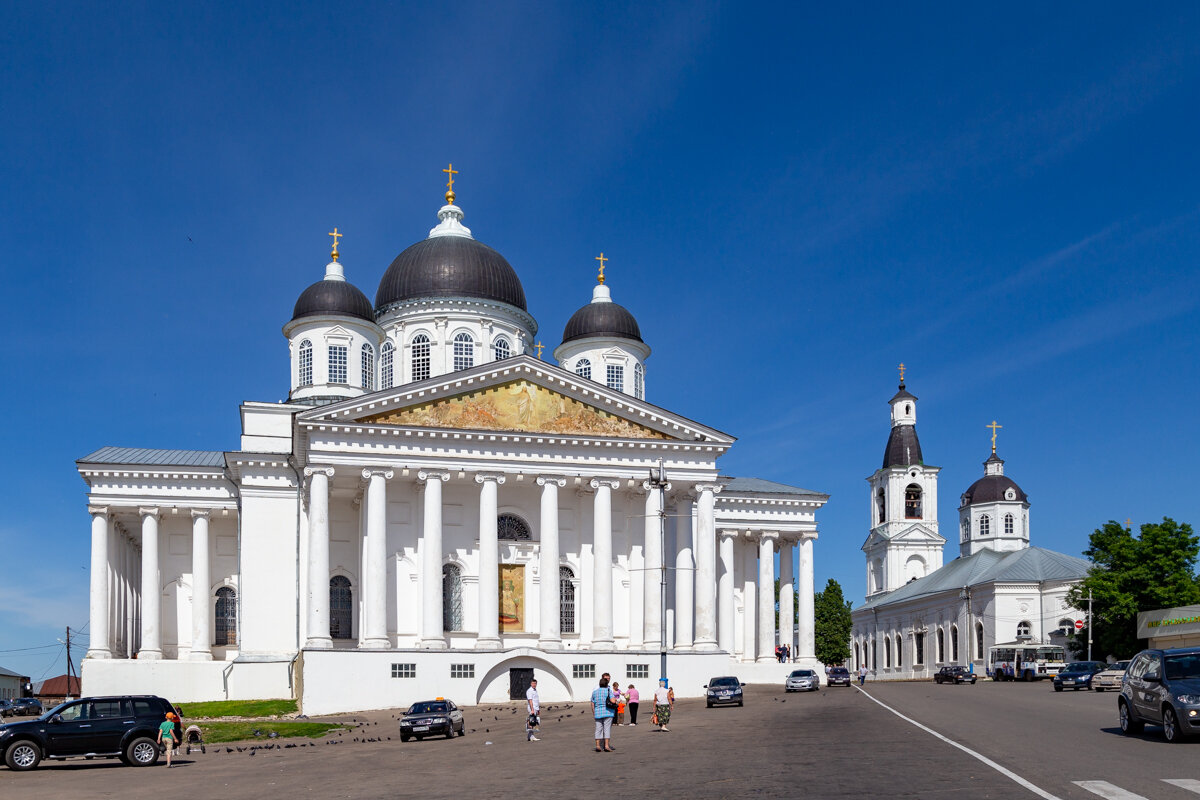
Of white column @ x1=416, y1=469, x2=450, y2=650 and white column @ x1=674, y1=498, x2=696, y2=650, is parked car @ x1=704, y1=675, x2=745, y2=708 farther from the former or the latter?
white column @ x1=416, y1=469, x2=450, y2=650

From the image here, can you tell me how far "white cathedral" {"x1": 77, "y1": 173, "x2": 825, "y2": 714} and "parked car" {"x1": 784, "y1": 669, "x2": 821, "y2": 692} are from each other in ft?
14.1

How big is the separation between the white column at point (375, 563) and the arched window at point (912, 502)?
291ft

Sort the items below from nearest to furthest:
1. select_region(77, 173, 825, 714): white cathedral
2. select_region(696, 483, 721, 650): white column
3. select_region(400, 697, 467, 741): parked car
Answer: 1. select_region(400, 697, 467, 741): parked car
2. select_region(77, 173, 825, 714): white cathedral
3. select_region(696, 483, 721, 650): white column

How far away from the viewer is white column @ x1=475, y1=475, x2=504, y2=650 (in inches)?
1884

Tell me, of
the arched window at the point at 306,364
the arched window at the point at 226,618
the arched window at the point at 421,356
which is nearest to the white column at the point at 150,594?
the arched window at the point at 226,618

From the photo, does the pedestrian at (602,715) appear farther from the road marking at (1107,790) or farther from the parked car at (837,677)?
the parked car at (837,677)

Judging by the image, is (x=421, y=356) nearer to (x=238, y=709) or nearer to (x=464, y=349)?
(x=464, y=349)

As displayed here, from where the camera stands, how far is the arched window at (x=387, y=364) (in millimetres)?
61875

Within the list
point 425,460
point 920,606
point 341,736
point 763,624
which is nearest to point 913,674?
→ point 920,606

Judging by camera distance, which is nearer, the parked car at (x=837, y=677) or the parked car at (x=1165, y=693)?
the parked car at (x=1165, y=693)

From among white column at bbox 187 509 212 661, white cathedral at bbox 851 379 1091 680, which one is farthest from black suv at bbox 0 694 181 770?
white cathedral at bbox 851 379 1091 680

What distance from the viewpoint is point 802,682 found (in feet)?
173

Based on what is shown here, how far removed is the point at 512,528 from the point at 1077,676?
23.9m

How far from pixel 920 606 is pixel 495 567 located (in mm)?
72784
